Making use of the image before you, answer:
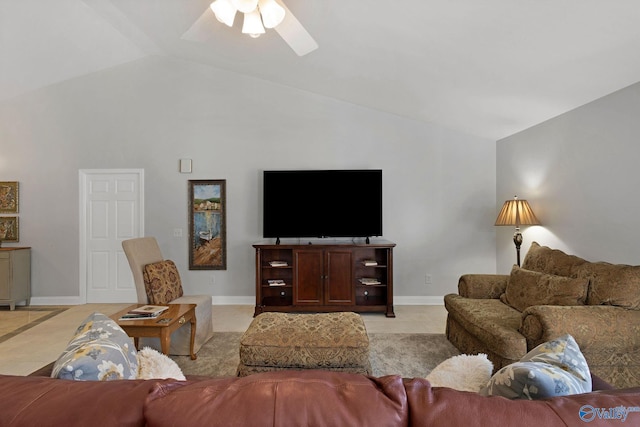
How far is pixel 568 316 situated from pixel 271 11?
2.76m

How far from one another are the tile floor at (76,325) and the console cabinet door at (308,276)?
67cm

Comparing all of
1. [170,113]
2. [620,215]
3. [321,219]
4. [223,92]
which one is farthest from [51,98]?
[620,215]

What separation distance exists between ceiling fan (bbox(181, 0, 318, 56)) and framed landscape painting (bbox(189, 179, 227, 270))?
237cm

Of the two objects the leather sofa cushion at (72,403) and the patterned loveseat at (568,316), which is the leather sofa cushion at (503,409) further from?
the patterned loveseat at (568,316)

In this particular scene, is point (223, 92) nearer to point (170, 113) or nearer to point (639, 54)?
point (170, 113)

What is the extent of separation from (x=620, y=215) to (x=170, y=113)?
520 centimetres

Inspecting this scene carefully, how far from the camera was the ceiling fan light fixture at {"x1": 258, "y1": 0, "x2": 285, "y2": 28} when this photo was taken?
213 cm

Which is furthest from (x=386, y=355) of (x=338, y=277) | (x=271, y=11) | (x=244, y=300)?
(x=271, y=11)

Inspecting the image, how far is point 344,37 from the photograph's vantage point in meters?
2.84

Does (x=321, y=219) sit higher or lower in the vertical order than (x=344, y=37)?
lower

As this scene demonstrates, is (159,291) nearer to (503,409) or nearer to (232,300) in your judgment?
(232,300)

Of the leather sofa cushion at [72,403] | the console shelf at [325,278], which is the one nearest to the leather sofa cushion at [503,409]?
the leather sofa cushion at [72,403]

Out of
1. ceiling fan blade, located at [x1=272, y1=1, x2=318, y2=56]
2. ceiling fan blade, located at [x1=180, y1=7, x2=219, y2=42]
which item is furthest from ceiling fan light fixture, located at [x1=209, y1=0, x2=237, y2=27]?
ceiling fan blade, located at [x1=272, y1=1, x2=318, y2=56]

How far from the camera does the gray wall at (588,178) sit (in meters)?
2.50
